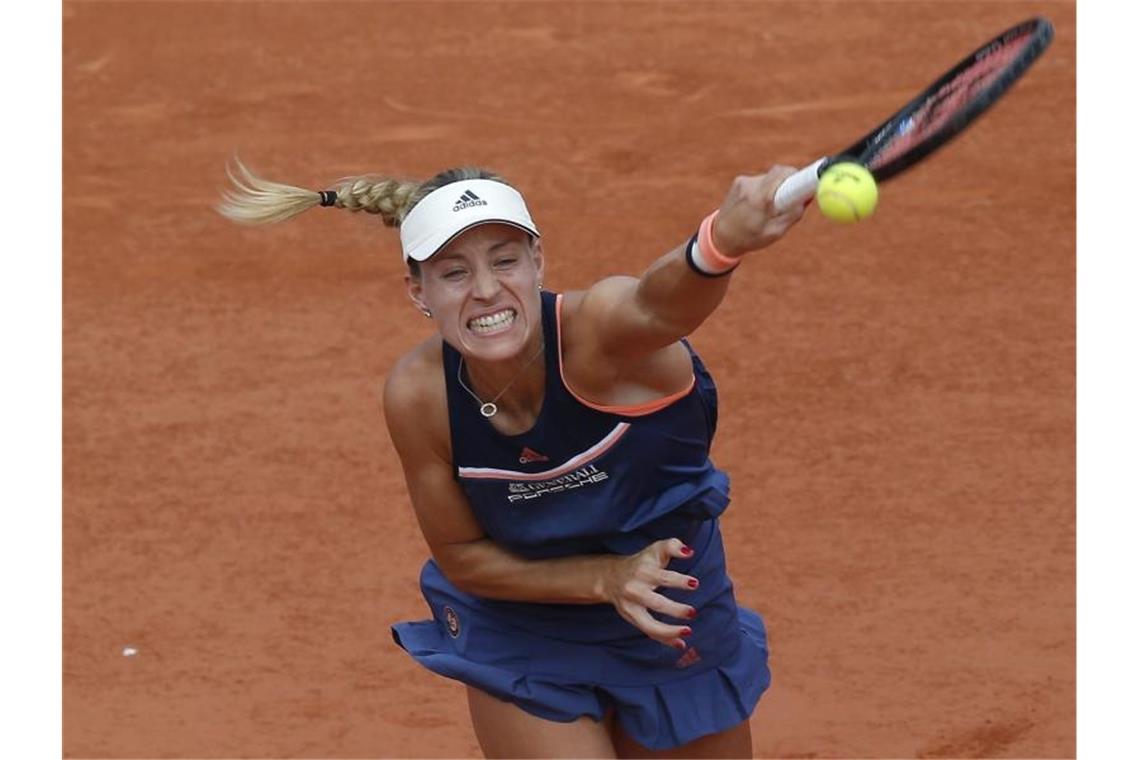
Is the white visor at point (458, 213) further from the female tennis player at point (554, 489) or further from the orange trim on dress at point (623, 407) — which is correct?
the orange trim on dress at point (623, 407)

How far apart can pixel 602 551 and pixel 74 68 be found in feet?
23.4

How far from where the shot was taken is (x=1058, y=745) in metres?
6.71

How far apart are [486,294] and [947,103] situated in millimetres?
1019

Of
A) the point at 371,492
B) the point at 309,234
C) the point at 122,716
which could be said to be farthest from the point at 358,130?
the point at 122,716

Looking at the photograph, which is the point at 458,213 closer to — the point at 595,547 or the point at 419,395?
the point at 419,395

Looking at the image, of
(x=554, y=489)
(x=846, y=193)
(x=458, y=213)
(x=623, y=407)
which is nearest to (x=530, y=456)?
(x=554, y=489)

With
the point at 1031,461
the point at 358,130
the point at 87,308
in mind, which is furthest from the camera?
the point at 358,130

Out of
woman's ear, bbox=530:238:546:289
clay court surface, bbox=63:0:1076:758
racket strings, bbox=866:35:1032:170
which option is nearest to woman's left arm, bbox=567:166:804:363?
woman's ear, bbox=530:238:546:289

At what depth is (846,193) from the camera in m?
3.67

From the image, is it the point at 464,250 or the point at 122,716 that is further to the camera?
the point at 122,716

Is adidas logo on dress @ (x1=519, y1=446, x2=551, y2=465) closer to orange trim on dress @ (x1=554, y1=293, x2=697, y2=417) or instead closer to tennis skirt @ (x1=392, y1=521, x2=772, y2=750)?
orange trim on dress @ (x1=554, y1=293, x2=697, y2=417)

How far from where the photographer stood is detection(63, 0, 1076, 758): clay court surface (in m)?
7.12

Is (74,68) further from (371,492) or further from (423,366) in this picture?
(423,366)

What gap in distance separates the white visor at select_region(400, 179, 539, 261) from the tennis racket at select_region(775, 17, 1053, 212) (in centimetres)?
85
